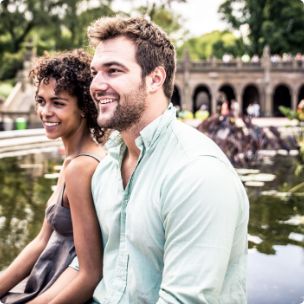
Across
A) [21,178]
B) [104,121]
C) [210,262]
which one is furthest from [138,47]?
[21,178]

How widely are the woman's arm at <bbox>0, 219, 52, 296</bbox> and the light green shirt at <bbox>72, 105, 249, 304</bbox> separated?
55cm

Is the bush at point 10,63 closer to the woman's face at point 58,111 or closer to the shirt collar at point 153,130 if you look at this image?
the woman's face at point 58,111

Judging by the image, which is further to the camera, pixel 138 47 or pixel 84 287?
pixel 84 287

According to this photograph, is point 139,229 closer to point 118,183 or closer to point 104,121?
point 118,183

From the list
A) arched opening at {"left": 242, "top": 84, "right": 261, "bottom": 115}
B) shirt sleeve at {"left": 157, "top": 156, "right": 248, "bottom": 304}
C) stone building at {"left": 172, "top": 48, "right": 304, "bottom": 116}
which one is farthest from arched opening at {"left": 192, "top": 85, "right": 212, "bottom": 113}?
shirt sleeve at {"left": 157, "top": 156, "right": 248, "bottom": 304}

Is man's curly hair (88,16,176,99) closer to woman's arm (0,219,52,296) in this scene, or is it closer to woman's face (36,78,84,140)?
woman's face (36,78,84,140)

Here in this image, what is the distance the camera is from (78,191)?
190cm

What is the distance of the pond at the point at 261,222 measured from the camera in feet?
12.2

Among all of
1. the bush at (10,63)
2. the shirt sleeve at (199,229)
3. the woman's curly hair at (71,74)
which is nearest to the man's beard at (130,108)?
the shirt sleeve at (199,229)

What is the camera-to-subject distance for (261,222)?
567cm

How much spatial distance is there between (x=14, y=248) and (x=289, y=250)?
7.62ft

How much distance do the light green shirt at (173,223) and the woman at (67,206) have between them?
81mm

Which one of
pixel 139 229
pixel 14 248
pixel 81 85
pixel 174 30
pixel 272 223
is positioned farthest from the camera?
pixel 174 30

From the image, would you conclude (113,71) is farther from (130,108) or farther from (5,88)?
(5,88)
